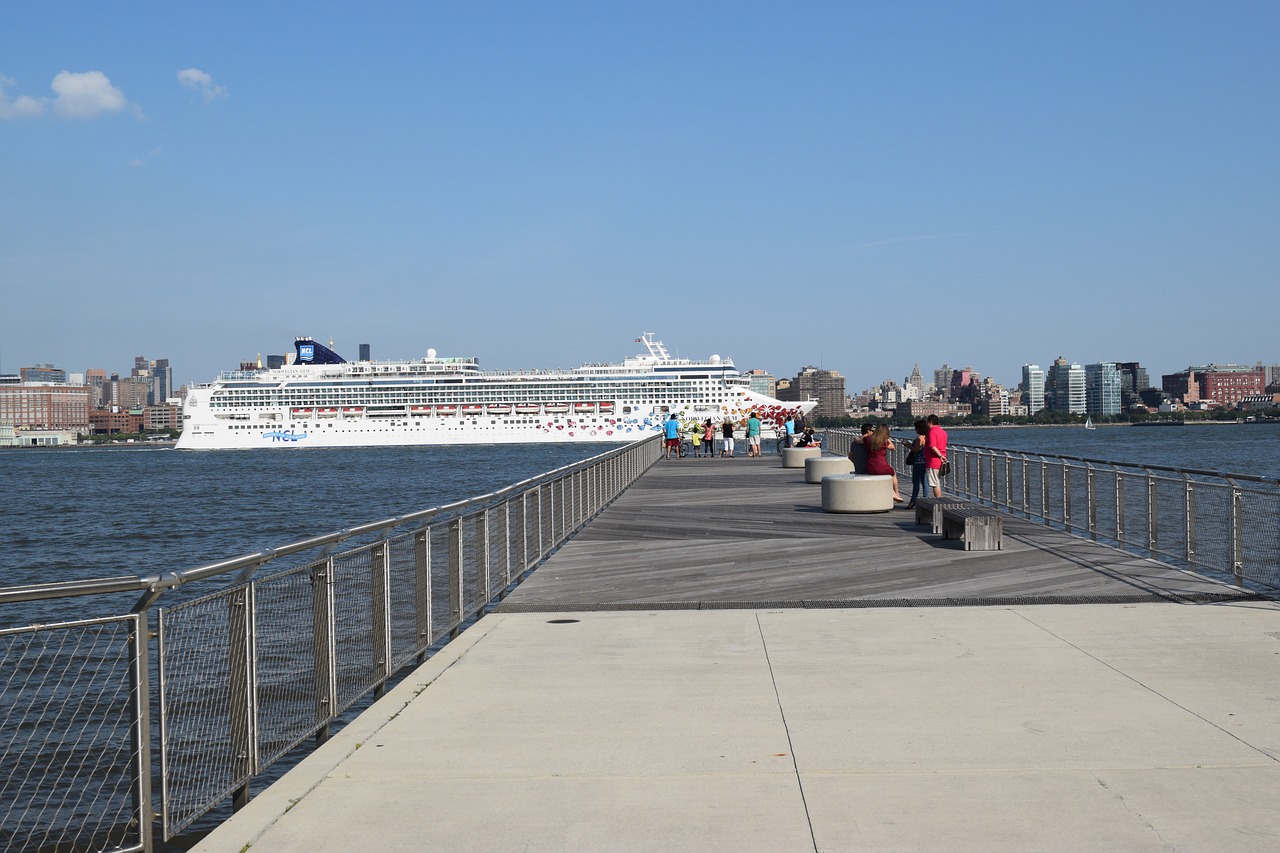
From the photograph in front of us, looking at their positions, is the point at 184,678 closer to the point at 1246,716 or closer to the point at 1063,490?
the point at 1246,716

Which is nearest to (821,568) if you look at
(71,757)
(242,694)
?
(71,757)

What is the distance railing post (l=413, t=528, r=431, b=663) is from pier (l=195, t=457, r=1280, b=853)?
0.25 meters

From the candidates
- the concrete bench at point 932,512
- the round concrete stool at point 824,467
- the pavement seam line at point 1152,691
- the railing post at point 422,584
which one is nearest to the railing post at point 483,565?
the railing post at point 422,584

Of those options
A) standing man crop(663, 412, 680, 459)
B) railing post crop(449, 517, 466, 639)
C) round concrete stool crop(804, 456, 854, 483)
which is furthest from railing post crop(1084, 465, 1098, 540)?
standing man crop(663, 412, 680, 459)

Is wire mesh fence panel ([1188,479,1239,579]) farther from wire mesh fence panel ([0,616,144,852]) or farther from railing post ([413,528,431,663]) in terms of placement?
wire mesh fence panel ([0,616,144,852])

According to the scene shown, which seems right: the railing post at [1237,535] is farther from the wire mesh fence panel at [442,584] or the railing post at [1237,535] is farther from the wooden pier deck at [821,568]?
the wire mesh fence panel at [442,584]

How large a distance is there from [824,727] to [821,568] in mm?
6137

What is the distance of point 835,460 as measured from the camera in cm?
2384

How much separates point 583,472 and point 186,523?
2005 centimetres

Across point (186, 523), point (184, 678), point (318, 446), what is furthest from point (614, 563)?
point (318, 446)

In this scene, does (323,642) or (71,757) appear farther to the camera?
(71,757)

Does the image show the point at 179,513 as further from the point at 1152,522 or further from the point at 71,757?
the point at 71,757

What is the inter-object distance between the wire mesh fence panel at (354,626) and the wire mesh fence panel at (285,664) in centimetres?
25

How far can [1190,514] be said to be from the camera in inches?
452
